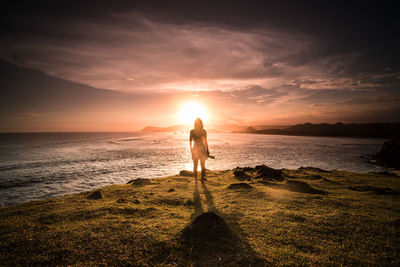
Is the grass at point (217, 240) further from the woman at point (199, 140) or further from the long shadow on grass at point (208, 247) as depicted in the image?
the woman at point (199, 140)

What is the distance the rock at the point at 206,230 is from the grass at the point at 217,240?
0.14 meters

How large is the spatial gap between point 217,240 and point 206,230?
1.31ft

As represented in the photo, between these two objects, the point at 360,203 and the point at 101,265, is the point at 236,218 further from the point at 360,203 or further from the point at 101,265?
the point at 360,203

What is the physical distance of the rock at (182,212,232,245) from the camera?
4246 mm

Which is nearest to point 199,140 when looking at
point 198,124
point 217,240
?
point 198,124

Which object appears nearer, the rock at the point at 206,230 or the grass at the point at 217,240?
the grass at the point at 217,240

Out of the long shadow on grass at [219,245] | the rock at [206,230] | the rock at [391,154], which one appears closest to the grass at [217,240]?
the long shadow on grass at [219,245]

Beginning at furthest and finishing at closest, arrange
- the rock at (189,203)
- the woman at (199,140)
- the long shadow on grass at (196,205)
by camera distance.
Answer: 1. the woman at (199,140)
2. the rock at (189,203)
3. the long shadow on grass at (196,205)

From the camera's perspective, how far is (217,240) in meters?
4.19

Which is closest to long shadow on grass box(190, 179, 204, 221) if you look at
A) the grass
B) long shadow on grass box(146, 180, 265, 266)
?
the grass

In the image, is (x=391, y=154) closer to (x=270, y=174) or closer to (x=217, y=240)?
(x=270, y=174)

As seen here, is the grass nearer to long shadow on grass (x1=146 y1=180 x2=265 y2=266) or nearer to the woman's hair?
long shadow on grass (x1=146 y1=180 x2=265 y2=266)

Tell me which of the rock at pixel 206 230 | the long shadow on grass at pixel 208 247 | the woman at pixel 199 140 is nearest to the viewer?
the long shadow on grass at pixel 208 247

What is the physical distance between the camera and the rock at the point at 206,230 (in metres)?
4.25
